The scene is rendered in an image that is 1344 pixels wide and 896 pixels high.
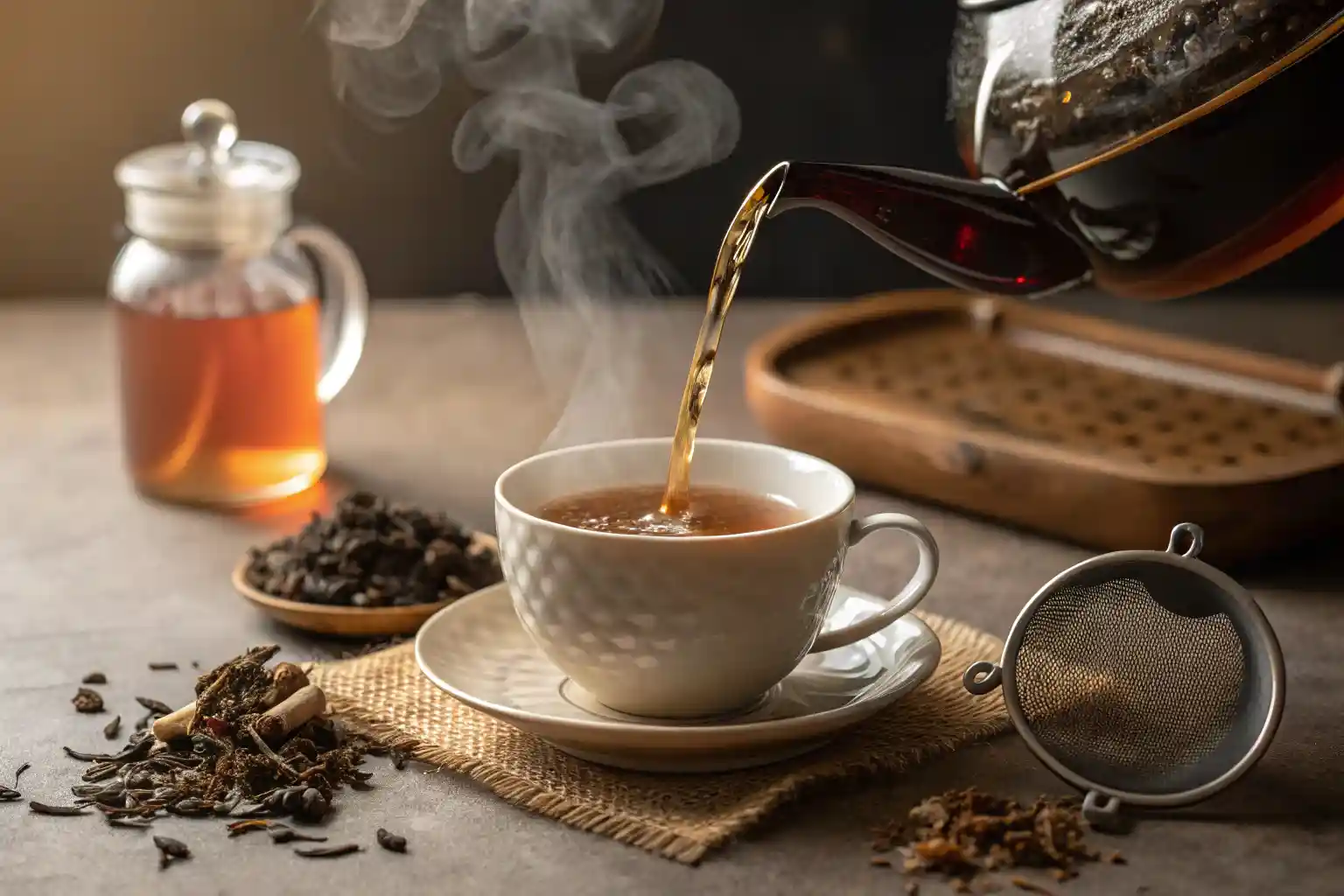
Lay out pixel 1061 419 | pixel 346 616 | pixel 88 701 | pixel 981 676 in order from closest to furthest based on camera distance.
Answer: pixel 981 676
pixel 88 701
pixel 346 616
pixel 1061 419

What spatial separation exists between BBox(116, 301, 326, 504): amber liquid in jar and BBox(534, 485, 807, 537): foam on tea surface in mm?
632

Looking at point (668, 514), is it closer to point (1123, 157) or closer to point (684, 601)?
point (684, 601)

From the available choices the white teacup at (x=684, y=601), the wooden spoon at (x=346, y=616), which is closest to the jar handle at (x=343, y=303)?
the wooden spoon at (x=346, y=616)

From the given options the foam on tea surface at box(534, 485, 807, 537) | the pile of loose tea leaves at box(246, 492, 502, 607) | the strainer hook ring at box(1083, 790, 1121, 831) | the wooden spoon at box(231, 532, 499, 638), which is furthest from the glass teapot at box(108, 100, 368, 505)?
the strainer hook ring at box(1083, 790, 1121, 831)

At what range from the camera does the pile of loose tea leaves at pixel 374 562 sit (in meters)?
1.37

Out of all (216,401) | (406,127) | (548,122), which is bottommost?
(216,401)

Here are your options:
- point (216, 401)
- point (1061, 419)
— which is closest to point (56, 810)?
point (216, 401)

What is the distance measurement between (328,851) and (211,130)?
0.93 meters

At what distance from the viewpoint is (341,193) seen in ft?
8.70

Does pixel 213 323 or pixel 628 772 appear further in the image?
pixel 213 323

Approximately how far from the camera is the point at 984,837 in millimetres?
974

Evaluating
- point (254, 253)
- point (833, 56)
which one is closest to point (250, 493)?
point (254, 253)

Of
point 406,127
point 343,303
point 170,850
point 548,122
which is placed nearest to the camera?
point 170,850

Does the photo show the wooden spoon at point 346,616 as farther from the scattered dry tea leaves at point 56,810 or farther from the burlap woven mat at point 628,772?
the scattered dry tea leaves at point 56,810
